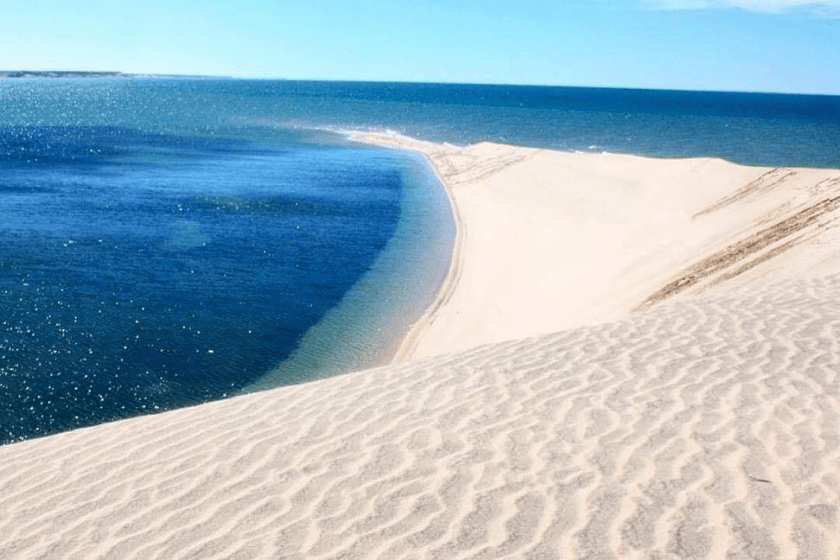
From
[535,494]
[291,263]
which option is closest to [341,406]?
[535,494]

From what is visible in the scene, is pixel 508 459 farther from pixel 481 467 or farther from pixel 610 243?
pixel 610 243

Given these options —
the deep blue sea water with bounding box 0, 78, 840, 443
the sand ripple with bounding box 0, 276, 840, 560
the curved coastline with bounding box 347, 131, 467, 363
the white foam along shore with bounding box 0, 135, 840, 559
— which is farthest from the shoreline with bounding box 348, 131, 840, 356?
the sand ripple with bounding box 0, 276, 840, 560

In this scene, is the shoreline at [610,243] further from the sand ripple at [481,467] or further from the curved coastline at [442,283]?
the sand ripple at [481,467]

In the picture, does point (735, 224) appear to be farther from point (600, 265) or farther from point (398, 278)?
point (398, 278)

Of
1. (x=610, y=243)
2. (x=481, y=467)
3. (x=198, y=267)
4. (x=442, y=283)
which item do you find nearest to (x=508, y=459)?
(x=481, y=467)

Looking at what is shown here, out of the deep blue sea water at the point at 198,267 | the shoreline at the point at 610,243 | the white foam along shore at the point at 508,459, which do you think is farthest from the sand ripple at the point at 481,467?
the deep blue sea water at the point at 198,267

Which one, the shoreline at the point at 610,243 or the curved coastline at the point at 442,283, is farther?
the shoreline at the point at 610,243
